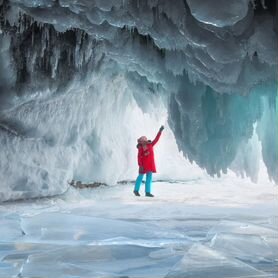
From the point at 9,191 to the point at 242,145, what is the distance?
12.7 ft

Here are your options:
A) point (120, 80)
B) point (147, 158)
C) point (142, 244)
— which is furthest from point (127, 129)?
point (142, 244)

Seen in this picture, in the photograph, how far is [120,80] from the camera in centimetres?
915

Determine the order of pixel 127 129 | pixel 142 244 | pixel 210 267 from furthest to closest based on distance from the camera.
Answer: pixel 127 129, pixel 142 244, pixel 210 267

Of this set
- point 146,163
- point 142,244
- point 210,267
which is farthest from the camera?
point 146,163

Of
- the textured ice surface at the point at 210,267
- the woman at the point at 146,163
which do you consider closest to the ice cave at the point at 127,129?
the textured ice surface at the point at 210,267

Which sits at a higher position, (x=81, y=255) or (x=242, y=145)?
(x=242, y=145)

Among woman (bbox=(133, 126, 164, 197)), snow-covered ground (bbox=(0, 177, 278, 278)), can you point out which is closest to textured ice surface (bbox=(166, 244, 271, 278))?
snow-covered ground (bbox=(0, 177, 278, 278))

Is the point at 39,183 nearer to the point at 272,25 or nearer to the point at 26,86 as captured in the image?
the point at 26,86

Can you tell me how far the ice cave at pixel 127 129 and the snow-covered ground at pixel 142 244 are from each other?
14mm

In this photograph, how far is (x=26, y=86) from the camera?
21.8 feet

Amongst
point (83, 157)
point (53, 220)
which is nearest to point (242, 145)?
point (83, 157)

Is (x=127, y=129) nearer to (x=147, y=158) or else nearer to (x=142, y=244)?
(x=147, y=158)

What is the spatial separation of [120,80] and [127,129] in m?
2.00

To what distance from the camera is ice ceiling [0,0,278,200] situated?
4.46 metres
